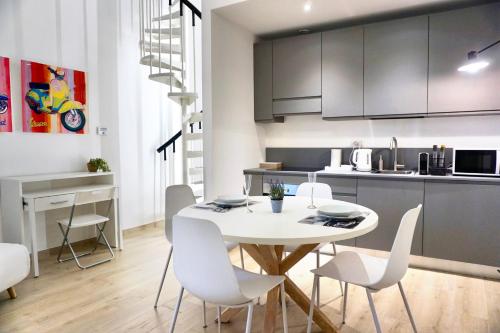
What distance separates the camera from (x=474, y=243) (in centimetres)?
293

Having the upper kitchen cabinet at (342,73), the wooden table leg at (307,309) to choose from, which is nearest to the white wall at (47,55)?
the upper kitchen cabinet at (342,73)

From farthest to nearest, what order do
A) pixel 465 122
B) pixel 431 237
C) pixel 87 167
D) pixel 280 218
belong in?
pixel 87 167
pixel 465 122
pixel 431 237
pixel 280 218

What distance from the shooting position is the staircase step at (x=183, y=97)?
13.1 ft

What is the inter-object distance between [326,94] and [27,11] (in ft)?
10.2

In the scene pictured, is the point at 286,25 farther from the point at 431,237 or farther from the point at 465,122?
the point at 431,237

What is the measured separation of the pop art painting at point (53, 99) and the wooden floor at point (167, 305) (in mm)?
1458

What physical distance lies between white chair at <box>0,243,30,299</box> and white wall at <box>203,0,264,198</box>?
5.48ft

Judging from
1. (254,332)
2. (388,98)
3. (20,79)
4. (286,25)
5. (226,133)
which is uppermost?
(286,25)

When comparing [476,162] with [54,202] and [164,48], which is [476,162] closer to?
[164,48]

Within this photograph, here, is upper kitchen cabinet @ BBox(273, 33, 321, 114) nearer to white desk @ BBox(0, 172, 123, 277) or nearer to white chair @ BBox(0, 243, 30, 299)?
white desk @ BBox(0, 172, 123, 277)

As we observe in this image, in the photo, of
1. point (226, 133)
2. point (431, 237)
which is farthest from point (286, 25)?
point (431, 237)

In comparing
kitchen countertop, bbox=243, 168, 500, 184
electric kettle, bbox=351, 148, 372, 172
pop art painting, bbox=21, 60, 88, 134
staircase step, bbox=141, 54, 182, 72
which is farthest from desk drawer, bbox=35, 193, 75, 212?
electric kettle, bbox=351, 148, 372, 172

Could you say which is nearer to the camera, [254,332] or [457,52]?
[254,332]

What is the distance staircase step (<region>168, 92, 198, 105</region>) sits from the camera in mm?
3984
